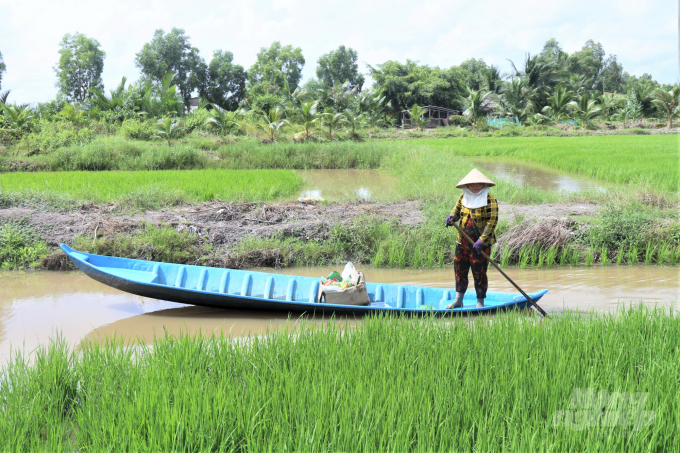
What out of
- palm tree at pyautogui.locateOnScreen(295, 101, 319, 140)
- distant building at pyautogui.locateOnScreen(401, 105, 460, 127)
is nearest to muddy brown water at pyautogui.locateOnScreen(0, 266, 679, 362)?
palm tree at pyautogui.locateOnScreen(295, 101, 319, 140)

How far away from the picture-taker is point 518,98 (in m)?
31.0

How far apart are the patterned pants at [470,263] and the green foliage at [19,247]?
17.4 feet

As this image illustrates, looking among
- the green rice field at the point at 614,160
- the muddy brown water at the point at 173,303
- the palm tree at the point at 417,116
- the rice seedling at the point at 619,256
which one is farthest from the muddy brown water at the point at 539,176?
the palm tree at the point at 417,116

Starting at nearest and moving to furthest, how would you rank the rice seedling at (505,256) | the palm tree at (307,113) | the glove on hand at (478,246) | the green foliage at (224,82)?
1. the glove on hand at (478,246)
2. the rice seedling at (505,256)
3. the palm tree at (307,113)
4. the green foliage at (224,82)

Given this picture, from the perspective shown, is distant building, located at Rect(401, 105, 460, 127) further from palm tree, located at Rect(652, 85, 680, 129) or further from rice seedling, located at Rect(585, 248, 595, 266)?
rice seedling, located at Rect(585, 248, 595, 266)

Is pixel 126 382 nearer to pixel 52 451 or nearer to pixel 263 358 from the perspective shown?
pixel 52 451

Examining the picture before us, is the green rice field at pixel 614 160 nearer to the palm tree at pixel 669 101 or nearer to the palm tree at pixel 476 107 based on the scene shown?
the palm tree at pixel 476 107

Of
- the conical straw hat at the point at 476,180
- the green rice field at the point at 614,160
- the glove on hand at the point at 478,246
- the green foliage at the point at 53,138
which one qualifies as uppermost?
the green foliage at the point at 53,138

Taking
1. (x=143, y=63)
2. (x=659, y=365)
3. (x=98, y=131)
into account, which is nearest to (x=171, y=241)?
(x=659, y=365)

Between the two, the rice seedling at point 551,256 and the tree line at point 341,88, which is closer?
the rice seedling at point 551,256

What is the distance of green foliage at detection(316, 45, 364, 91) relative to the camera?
147 ft

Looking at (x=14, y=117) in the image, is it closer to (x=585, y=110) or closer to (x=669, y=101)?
(x=585, y=110)

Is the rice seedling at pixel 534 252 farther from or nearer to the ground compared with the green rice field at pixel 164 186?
nearer to the ground

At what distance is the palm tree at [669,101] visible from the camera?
27234 millimetres
